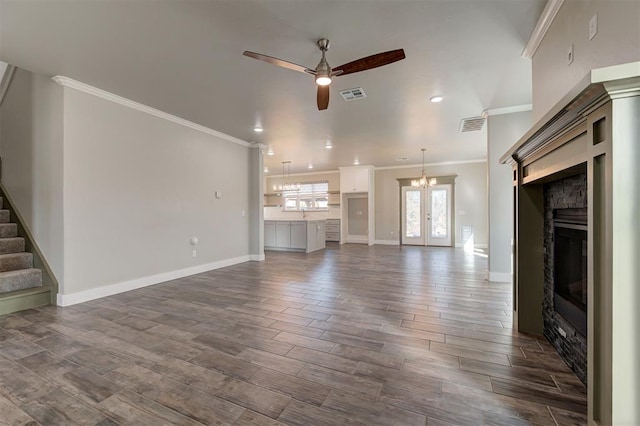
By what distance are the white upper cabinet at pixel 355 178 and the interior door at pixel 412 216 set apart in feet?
4.38

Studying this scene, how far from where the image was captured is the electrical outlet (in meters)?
1.75

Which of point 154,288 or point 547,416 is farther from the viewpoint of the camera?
point 154,288

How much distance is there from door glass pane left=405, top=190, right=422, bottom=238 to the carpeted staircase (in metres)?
9.02

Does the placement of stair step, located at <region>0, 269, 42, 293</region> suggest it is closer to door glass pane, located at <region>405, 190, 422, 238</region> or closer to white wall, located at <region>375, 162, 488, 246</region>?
white wall, located at <region>375, 162, 488, 246</region>

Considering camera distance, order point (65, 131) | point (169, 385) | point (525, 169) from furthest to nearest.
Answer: point (65, 131) → point (525, 169) → point (169, 385)

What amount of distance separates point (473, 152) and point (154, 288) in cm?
807

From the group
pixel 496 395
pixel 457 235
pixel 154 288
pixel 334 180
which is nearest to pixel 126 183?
pixel 154 288

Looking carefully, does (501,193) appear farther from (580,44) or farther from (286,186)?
(286,186)

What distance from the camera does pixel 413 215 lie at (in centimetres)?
967

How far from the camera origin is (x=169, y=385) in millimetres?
1825

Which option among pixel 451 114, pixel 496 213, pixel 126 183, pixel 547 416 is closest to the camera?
pixel 547 416

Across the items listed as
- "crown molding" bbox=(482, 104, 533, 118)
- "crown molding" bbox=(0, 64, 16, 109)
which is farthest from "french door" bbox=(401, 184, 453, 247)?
"crown molding" bbox=(0, 64, 16, 109)

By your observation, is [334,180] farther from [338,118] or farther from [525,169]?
[525,169]

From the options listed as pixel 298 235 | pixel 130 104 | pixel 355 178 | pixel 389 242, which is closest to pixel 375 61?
pixel 130 104
